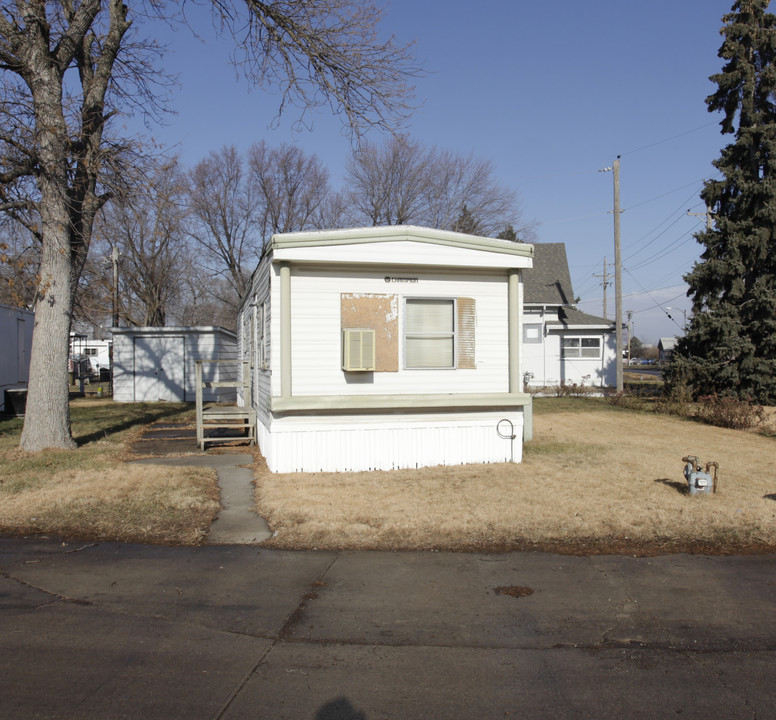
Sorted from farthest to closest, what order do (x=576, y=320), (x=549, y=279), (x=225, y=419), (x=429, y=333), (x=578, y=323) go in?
(x=549, y=279), (x=576, y=320), (x=578, y=323), (x=225, y=419), (x=429, y=333)

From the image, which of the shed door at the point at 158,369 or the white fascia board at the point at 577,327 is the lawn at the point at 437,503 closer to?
the shed door at the point at 158,369

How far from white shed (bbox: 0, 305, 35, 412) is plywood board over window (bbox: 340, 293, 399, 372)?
13.7m

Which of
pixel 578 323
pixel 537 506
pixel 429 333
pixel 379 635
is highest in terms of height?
pixel 578 323

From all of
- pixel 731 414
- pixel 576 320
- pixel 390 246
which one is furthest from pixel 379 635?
pixel 576 320

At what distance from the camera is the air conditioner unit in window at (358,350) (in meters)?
9.43

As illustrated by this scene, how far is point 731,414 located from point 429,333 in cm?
931

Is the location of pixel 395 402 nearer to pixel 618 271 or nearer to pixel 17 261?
pixel 17 261

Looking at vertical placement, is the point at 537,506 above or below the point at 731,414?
below

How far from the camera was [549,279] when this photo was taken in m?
29.7

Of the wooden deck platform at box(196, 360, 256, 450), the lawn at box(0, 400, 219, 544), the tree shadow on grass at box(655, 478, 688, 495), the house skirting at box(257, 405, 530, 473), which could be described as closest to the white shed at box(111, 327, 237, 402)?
the wooden deck platform at box(196, 360, 256, 450)

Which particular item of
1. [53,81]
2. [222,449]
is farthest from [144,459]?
[53,81]

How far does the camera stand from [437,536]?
6496 millimetres

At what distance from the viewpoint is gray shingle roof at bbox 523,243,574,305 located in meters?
28.2

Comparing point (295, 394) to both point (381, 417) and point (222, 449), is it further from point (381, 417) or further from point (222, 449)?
point (222, 449)
